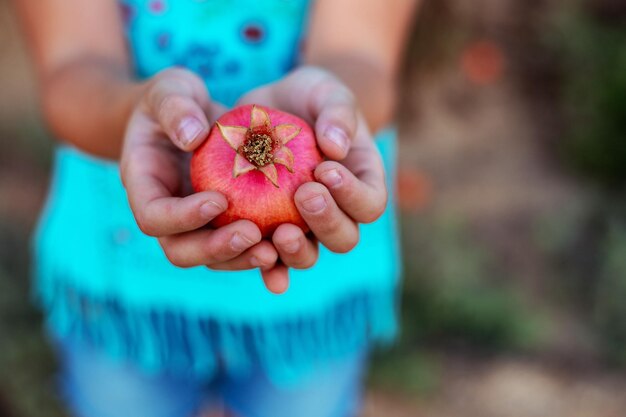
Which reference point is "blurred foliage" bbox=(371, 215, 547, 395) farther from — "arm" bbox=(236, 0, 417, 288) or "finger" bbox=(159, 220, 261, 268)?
"finger" bbox=(159, 220, 261, 268)

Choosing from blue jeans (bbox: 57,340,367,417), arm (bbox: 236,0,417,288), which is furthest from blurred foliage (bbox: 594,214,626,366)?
arm (bbox: 236,0,417,288)

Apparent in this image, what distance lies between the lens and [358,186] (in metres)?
0.90

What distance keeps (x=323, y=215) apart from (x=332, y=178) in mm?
51

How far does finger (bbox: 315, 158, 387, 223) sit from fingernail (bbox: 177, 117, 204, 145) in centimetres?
18

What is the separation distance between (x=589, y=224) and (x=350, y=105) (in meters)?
2.04

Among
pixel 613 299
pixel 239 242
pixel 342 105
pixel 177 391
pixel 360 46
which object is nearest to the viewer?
pixel 239 242

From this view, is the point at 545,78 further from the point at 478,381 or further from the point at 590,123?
the point at 478,381

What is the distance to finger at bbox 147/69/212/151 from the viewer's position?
905mm

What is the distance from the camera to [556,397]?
7.70ft

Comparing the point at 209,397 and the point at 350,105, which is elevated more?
the point at 350,105

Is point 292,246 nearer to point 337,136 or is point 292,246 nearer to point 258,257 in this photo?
point 258,257

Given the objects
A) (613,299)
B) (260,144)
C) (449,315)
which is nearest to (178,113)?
(260,144)

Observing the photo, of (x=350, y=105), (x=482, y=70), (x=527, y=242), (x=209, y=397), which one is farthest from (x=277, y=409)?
(x=482, y=70)

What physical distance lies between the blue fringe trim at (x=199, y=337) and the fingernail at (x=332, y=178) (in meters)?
0.55
